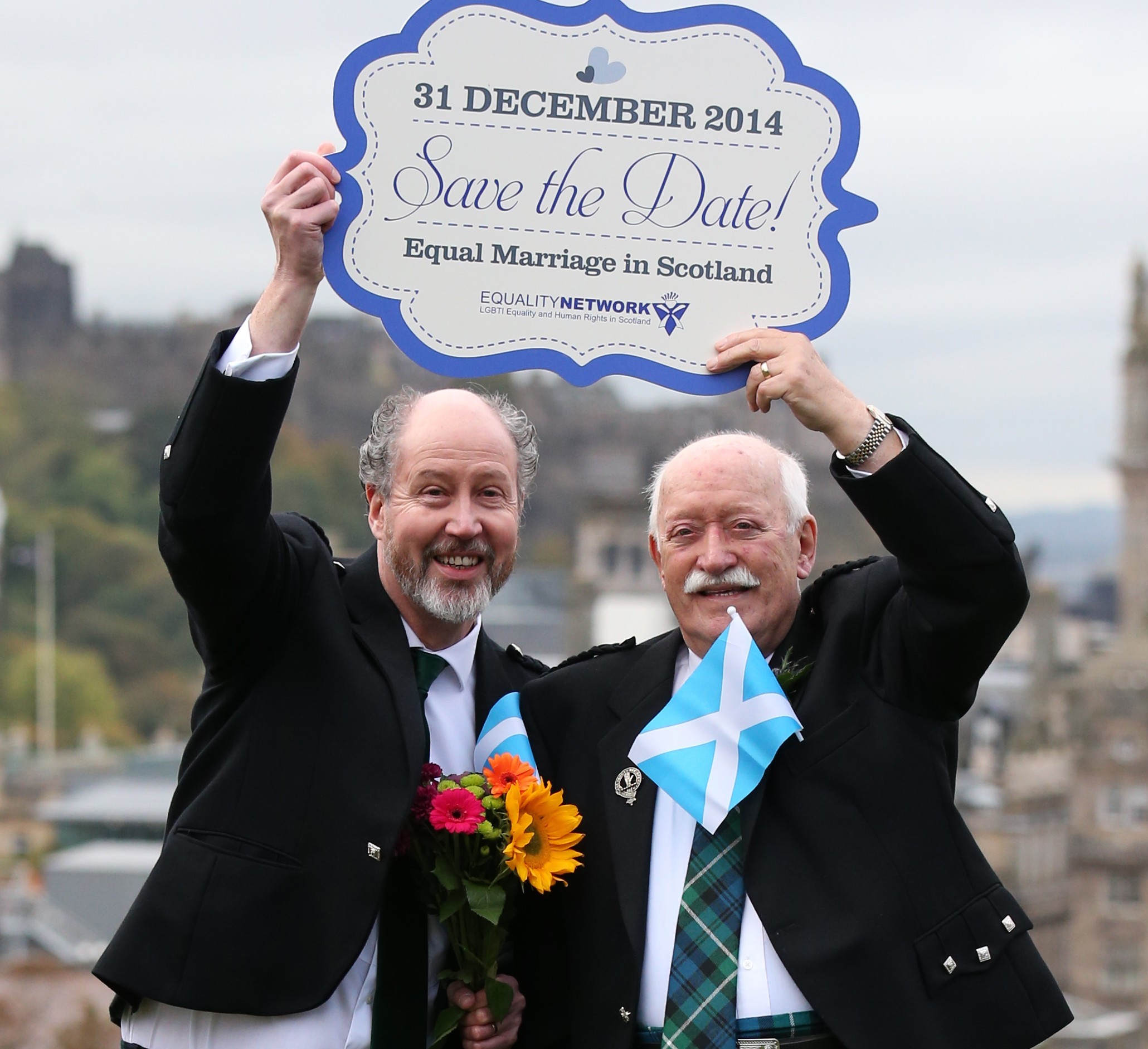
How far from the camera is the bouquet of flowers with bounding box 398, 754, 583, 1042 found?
161 inches

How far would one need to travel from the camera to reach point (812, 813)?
4152 mm

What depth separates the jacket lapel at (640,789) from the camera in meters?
4.20

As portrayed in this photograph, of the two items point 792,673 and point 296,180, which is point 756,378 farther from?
point 296,180

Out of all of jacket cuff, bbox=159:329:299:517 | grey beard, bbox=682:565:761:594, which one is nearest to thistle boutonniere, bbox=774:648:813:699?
grey beard, bbox=682:565:761:594

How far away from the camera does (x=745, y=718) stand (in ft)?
13.8

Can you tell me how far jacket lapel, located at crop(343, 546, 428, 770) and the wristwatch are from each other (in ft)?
3.27

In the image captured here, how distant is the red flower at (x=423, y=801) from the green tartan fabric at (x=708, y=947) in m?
0.53

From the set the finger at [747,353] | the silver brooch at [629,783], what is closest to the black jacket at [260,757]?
the silver brooch at [629,783]

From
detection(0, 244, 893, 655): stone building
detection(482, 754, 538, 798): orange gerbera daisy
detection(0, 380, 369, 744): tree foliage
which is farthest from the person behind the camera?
detection(0, 244, 893, 655): stone building

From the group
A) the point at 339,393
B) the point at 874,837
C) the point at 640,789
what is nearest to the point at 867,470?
the point at 874,837

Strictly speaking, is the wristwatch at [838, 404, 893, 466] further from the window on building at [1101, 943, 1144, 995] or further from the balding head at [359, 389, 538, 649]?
the window on building at [1101, 943, 1144, 995]

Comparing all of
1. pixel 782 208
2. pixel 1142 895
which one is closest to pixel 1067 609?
pixel 1142 895

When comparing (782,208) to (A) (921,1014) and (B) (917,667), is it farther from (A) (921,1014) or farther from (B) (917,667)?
(A) (921,1014)

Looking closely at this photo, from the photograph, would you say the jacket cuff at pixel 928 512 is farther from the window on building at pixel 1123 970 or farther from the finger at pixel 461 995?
the window on building at pixel 1123 970
